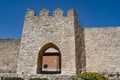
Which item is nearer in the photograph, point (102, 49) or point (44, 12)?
point (44, 12)

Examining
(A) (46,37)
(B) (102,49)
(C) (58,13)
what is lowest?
(B) (102,49)

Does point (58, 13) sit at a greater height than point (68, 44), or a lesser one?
greater

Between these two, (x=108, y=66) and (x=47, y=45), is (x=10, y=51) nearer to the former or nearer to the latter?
(x=47, y=45)

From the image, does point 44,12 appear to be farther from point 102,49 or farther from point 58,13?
point 102,49

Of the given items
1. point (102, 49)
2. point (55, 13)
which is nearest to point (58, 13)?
point (55, 13)

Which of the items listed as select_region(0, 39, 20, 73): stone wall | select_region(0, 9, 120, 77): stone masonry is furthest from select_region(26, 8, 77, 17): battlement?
select_region(0, 39, 20, 73): stone wall

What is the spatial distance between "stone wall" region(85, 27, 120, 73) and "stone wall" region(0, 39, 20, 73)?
6270 millimetres

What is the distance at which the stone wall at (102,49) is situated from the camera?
1636 centimetres

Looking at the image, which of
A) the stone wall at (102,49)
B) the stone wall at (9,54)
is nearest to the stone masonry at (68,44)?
the stone wall at (102,49)

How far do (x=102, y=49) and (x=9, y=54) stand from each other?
7.87 m

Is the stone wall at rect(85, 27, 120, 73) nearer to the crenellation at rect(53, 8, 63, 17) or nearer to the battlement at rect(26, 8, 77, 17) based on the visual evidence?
the battlement at rect(26, 8, 77, 17)

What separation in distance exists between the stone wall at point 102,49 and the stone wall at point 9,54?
627cm

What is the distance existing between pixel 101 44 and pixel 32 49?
5167 millimetres

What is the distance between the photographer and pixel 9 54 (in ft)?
63.5
